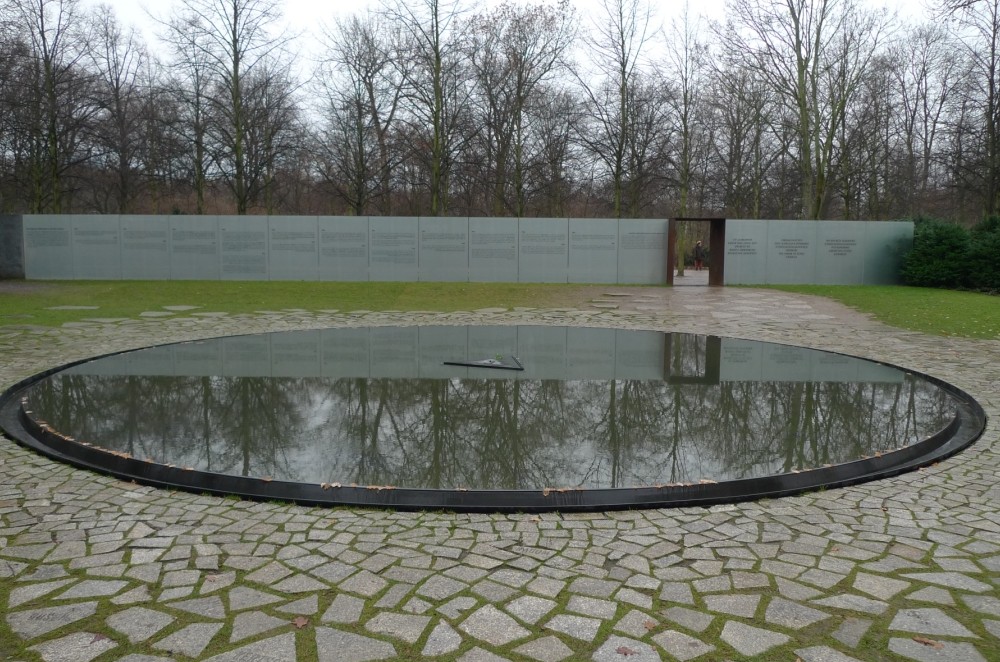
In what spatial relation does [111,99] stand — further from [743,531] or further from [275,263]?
[743,531]

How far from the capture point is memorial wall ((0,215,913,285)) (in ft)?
80.4

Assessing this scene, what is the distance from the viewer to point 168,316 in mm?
15844

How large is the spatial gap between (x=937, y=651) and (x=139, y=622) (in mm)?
3458

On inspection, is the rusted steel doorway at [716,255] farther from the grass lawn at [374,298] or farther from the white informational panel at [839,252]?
the white informational panel at [839,252]

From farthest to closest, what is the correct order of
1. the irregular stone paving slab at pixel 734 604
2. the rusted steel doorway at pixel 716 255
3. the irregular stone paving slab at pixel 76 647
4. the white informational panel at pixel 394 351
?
the rusted steel doorway at pixel 716 255, the white informational panel at pixel 394 351, the irregular stone paving slab at pixel 734 604, the irregular stone paving slab at pixel 76 647

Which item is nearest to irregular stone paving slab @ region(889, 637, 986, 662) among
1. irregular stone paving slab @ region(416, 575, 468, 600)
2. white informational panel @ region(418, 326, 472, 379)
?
irregular stone paving slab @ region(416, 575, 468, 600)

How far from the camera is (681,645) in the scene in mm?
Answer: 3096

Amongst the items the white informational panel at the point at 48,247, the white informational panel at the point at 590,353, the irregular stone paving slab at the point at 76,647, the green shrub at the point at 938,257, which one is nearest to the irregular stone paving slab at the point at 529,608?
the irregular stone paving slab at the point at 76,647

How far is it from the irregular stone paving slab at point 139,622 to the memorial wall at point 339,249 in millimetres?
21587

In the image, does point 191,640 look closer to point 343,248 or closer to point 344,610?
point 344,610

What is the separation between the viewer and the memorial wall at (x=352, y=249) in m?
24.5

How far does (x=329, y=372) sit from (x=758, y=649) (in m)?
7.09

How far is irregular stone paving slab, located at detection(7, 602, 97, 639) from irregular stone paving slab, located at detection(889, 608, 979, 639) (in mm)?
3667

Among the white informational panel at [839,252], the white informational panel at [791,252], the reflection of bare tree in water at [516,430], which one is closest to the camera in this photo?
the reflection of bare tree in water at [516,430]
